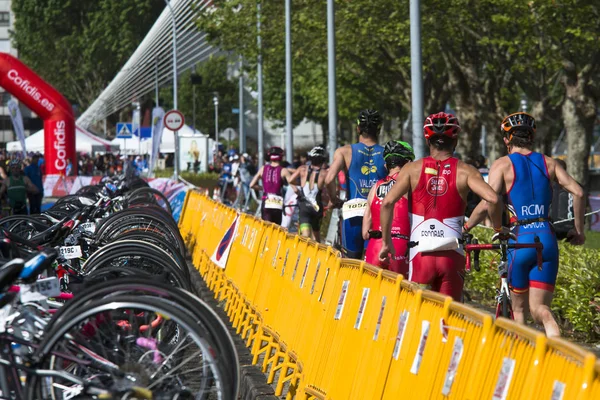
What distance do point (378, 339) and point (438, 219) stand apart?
2581mm

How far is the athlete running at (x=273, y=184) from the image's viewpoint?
69.1 ft

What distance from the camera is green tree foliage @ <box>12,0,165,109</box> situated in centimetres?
9950

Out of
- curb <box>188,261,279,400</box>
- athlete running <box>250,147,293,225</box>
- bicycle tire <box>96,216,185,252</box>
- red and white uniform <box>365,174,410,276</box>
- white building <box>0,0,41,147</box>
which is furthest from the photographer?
white building <box>0,0,41,147</box>

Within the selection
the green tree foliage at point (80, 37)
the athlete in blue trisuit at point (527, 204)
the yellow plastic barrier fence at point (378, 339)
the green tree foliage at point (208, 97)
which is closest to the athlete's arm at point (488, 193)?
the athlete in blue trisuit at point (527, 204)

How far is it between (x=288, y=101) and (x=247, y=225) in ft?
72.3

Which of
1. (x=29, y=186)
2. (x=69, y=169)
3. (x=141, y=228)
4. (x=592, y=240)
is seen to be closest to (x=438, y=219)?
(x=141, y=228)

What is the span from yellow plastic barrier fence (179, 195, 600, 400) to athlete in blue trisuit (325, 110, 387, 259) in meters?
0.97

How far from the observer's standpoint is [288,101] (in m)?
34.9

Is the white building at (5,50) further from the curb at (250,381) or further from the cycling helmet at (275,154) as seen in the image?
the curb at (250,381)

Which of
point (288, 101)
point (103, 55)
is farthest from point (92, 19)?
point (288, 101)

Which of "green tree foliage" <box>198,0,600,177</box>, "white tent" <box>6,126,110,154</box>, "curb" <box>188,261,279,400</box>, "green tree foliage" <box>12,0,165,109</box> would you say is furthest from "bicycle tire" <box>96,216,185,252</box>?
"green tree foliage" <box>12,0,165,109</box>

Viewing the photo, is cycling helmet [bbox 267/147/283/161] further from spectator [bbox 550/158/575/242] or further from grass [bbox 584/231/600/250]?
spectator [bbox 550/158/575/242]

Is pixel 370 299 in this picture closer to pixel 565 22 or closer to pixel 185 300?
pixel 185 300

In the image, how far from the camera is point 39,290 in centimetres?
560
